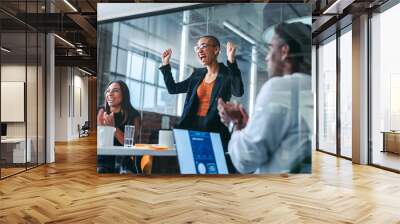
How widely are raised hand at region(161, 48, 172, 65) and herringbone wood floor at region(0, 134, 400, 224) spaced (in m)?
1.99

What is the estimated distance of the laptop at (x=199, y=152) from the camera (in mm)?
6500

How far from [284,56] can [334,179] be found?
7.24 ft

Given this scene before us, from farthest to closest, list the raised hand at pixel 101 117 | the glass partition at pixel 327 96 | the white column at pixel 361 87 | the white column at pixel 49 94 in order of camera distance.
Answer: the glass partition at pixel 327 96
the white column at pixel 49 94
the white column at pixel 361 87
the raised hand at pixel 101 117

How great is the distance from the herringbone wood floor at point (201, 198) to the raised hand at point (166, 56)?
6.52 feet

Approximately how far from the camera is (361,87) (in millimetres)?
8273

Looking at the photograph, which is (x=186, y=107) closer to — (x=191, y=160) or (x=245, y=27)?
(x=191, y=160)

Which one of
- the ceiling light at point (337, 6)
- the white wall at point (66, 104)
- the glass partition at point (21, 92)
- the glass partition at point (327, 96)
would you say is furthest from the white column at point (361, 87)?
the white wall at point (66, 104)

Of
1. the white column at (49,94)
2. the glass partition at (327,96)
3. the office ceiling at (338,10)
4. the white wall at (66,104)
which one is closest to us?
the office ceiling at (338,10)

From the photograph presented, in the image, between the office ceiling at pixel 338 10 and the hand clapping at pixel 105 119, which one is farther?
the office ceiling at pixel 338 10

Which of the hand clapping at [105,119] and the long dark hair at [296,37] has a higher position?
the long dark hair at [296,37]

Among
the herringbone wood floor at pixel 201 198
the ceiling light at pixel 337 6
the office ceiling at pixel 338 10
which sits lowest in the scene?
the herringbone wood floor at pixel 201 198

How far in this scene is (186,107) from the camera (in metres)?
6.55

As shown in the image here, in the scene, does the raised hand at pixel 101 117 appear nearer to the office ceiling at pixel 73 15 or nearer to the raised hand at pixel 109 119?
the raised hand at pixel 109 119

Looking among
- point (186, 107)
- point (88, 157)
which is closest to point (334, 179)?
point (186, 107)
